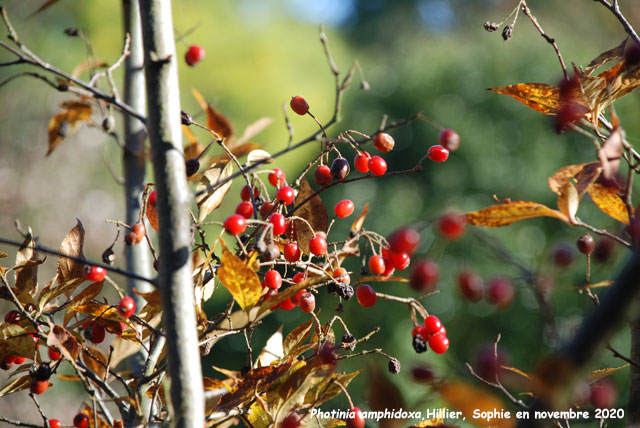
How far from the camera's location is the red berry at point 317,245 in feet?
1.88

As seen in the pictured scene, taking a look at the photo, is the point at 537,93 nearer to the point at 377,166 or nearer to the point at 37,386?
the point at 377,166

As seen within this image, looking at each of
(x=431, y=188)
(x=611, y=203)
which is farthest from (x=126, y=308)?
(x=431, y=188)

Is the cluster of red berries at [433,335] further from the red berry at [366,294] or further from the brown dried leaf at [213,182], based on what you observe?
the brown dried leaf at [213,182]

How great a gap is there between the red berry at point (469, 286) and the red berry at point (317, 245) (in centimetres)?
15

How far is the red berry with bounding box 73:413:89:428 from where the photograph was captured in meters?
0.65

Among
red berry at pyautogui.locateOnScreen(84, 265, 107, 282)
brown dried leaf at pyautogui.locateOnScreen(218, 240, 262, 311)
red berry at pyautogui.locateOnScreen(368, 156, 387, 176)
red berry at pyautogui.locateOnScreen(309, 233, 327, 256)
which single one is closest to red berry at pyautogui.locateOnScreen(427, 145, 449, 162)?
red berry at pyautogui.locateOnScreen(368, 156, 387, 176)

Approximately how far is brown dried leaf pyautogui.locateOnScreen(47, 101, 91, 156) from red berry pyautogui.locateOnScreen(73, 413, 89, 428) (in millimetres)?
334

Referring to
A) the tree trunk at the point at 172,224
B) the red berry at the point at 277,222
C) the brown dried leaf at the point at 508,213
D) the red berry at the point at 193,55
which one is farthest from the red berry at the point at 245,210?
the red berry at the point at 193,55

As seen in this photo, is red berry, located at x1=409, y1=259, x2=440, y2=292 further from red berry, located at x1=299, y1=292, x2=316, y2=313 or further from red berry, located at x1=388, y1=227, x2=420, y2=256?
red berry, located at x1=299, y1=292, x2=316, y2=313

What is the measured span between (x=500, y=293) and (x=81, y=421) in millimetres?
496

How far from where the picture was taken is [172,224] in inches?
17.6

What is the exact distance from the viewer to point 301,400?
54 centimetres

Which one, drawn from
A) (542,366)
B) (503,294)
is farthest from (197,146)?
(542,366)

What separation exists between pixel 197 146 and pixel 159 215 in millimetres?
518
